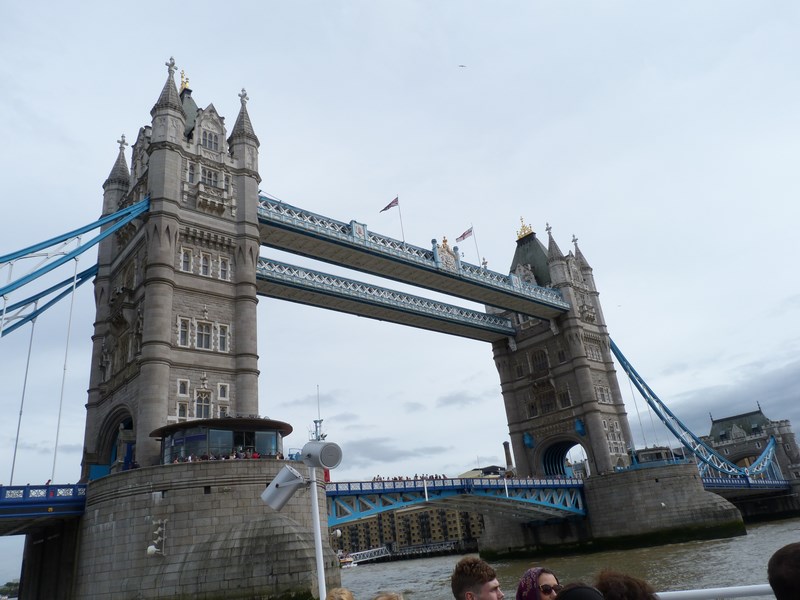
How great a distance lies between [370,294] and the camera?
47594mm

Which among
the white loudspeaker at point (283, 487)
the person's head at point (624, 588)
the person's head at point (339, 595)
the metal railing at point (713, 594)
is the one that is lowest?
the metal railing at point (713, 594)

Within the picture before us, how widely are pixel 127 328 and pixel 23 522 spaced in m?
10.5

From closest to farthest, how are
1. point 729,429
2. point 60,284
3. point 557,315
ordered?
point 60,284, point 557,315, point 729,429

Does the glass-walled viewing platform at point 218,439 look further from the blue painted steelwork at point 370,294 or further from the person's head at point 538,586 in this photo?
the person's head at point 538,586

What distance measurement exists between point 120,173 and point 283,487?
130 feet

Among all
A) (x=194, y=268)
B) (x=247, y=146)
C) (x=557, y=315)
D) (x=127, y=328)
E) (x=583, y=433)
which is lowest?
(x=583, y=433)

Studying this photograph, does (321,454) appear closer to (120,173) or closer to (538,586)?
(538,586)

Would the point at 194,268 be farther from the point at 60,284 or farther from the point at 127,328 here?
the point at 60,284

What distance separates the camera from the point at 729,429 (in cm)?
10481

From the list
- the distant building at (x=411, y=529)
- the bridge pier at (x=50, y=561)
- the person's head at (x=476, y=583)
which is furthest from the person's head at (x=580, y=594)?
the distant building at (x=411, y=529)

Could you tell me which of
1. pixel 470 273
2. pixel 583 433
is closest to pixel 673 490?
pixel 583 433

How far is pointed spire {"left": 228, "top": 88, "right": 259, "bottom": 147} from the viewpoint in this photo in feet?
125

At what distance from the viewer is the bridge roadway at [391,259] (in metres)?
39.4

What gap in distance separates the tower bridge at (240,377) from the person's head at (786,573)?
20.2 meters
